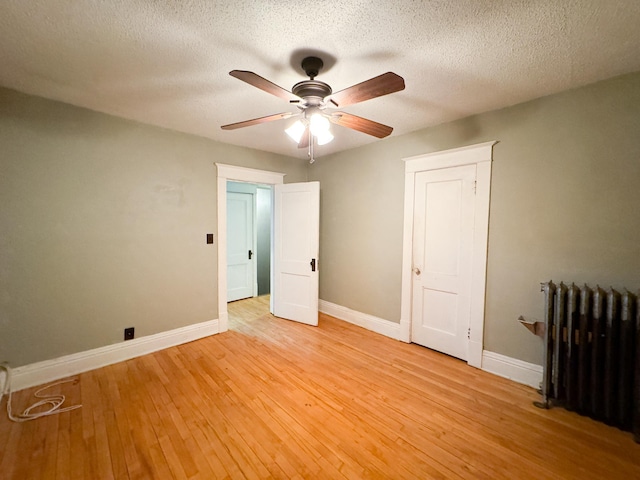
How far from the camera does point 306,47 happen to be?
5.05 feet

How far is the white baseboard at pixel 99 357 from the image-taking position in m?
2.18

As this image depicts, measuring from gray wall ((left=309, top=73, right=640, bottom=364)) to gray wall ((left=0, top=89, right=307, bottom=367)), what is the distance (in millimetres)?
2548

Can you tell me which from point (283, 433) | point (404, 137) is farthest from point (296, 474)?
point (404, 137)

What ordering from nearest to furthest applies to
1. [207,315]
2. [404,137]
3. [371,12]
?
[371,12]
[404,137]
[207,315]

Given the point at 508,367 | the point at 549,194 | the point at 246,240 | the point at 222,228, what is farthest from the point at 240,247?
the point at 549,194

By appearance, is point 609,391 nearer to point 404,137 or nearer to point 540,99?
point 540,99

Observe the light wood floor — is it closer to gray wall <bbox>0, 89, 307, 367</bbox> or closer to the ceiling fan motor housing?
gray wall <bbox>0, 89, 307, 367</bbox>

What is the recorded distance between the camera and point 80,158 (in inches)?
93.5

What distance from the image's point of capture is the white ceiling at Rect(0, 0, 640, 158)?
1.26m

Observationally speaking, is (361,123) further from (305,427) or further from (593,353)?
(593,353)

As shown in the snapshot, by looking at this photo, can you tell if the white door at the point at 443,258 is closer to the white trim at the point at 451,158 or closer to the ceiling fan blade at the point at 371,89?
the white trim at the point at 451,158

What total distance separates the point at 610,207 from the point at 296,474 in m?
2.85

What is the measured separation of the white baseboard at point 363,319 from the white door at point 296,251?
0.48 metres

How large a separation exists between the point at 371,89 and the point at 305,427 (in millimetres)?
2242
